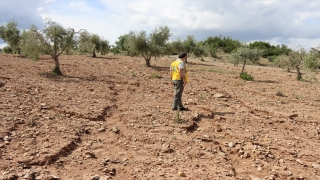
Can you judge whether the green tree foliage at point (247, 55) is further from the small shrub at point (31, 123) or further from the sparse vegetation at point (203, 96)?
the small shrub at point (31, 123)

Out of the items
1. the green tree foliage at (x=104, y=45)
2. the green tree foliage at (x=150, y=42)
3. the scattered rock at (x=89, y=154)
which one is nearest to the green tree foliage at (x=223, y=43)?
the green tree foliage at (x=104, y=45)

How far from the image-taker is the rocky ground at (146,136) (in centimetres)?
448

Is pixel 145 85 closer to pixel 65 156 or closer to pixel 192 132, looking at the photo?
pixel 192 132

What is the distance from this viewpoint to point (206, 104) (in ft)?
29.5

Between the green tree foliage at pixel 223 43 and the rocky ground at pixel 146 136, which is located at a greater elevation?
the green tree foliage at pixel 223 43

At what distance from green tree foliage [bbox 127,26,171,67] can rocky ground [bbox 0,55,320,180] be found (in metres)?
11.0

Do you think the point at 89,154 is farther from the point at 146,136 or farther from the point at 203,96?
the point at 203,96

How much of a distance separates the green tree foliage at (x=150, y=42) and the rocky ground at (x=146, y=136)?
36.1ft

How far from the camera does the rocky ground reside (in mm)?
4484

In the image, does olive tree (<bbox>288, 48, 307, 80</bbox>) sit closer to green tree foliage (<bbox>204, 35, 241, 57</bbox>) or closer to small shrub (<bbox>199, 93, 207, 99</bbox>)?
small shrub (<bbox>199, 93, 207, 99</bbox>)

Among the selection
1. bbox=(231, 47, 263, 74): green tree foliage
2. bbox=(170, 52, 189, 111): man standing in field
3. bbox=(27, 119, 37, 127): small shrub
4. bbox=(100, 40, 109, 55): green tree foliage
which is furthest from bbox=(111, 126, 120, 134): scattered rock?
bbox=(100, 40, 109, 55): green tree foliage

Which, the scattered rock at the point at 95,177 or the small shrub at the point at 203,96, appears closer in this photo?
the scattered rock at the point at 95,177

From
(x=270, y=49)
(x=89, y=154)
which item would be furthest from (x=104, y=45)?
(x=270, y=49)

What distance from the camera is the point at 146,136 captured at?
5805 mm
